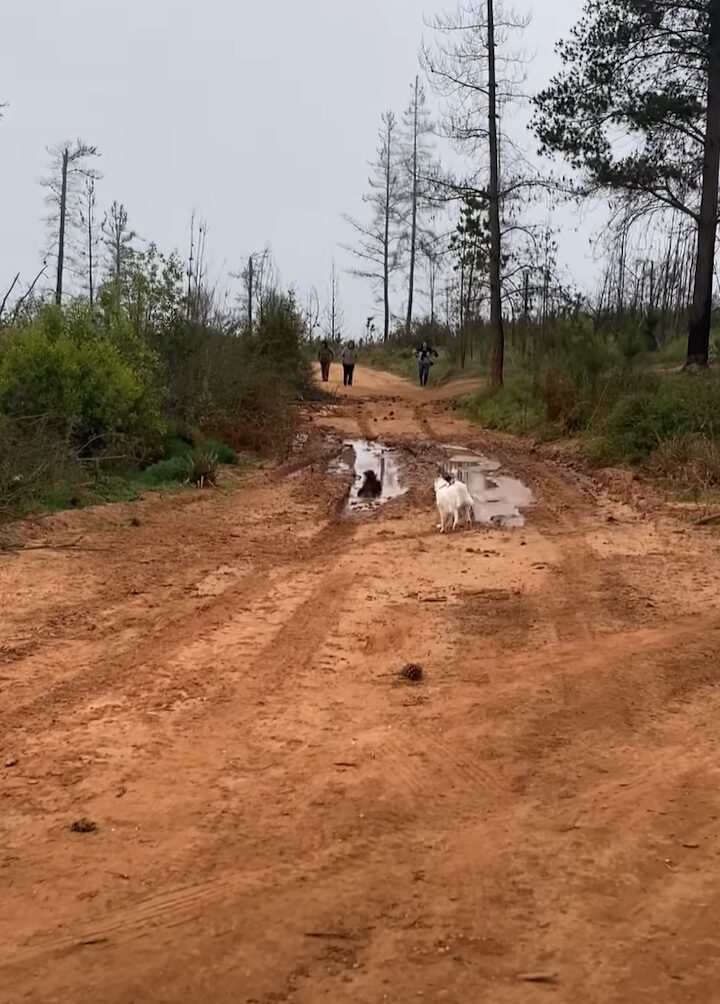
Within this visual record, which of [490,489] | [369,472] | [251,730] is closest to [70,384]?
[369,472]

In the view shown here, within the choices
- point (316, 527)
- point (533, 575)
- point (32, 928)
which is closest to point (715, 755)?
point (32, 928)

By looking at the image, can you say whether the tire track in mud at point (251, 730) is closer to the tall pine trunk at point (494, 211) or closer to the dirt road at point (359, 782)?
the dirt road at point (359, 782)

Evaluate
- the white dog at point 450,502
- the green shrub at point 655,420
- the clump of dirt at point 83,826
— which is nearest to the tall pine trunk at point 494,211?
the green shrub at point 655,420

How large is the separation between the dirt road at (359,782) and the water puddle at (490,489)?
2614mm

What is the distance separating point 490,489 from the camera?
13.0m

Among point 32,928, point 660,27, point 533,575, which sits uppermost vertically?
point 660,27

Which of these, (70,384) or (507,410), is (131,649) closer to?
(70,384)

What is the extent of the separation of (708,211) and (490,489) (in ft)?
37.4

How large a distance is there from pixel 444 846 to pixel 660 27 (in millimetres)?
20502

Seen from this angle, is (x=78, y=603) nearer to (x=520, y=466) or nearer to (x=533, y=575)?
(x=533, y=575)

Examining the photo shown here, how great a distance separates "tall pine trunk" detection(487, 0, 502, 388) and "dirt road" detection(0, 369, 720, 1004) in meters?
19.1

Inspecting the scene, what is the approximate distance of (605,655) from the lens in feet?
19.0

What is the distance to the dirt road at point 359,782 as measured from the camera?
2.91 m

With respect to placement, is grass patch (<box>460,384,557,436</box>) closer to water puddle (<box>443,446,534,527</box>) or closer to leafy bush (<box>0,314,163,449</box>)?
water puddle (<box>443,446,534,527</box>)
